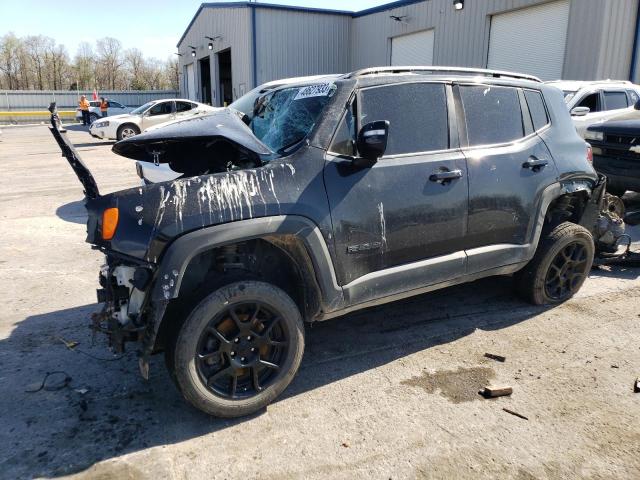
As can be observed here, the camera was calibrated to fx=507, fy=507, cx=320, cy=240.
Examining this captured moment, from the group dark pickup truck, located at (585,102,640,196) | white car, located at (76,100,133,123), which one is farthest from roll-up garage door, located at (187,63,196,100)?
dark pickup truck, located at (585,102,640,196)

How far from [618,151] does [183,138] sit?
6872 mm

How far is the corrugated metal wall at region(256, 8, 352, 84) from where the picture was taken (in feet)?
83.1

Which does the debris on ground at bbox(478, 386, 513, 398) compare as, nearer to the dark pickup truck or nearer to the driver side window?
the dark pickup truck

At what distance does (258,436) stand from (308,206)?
4.43 ft

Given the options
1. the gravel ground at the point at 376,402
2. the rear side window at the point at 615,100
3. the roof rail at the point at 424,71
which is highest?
the rear side window at the point at 615,100

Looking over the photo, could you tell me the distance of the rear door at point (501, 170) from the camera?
378 cm

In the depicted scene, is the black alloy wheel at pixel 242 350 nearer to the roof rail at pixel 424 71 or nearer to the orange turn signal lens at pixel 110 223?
the orange turn signal lens at pixel 110 223

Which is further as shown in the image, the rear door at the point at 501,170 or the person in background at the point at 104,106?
the person in background at the point at 104,106

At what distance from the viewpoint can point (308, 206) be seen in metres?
3.02

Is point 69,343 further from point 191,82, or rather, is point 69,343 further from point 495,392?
point 191,82

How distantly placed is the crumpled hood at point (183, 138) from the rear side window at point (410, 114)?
30.2 inches

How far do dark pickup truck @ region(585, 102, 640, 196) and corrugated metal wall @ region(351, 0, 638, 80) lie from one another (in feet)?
23.2

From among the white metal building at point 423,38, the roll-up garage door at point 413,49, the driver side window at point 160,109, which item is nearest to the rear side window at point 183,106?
the driver side window at point 160,109

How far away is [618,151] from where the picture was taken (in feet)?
24.8
